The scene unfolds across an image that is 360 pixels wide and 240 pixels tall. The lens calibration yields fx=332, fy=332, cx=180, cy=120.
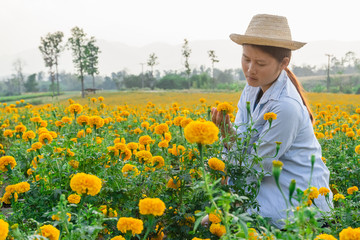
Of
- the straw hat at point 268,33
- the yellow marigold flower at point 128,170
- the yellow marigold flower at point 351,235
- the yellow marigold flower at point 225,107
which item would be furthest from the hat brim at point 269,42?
the yellow marigold flower at point 351,235

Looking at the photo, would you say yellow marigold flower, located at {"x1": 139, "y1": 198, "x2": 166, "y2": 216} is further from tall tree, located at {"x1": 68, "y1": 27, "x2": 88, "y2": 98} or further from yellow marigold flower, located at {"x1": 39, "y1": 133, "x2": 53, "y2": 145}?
tall tree, located at {"x1": 68, "y1": 27, "x2": 88, "y2": 98}

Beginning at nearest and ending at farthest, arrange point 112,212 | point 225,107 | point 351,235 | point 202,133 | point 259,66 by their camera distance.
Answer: point 351,235, point 202,133, point 112,212, point 225,107, point 259,66

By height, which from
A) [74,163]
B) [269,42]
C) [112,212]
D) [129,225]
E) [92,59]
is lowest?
A: [112,212]

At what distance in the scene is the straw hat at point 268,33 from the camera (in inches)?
88.2

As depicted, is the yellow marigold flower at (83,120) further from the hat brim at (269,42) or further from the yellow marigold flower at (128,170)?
the hat brim at (269,42)

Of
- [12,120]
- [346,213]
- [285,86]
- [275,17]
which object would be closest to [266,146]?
[285,86]

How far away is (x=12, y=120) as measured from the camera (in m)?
6.19

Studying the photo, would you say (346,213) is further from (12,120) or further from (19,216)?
(12,120)

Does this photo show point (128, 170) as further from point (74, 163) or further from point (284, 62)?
point (284, 62)

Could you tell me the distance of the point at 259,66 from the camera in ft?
7.50

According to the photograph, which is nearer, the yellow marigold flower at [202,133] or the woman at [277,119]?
the yellow marigold flower at [202,133]

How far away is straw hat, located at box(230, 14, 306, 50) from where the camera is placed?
7.35ft

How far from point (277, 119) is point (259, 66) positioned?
1.27ft

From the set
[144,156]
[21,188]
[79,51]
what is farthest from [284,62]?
[79,51]
